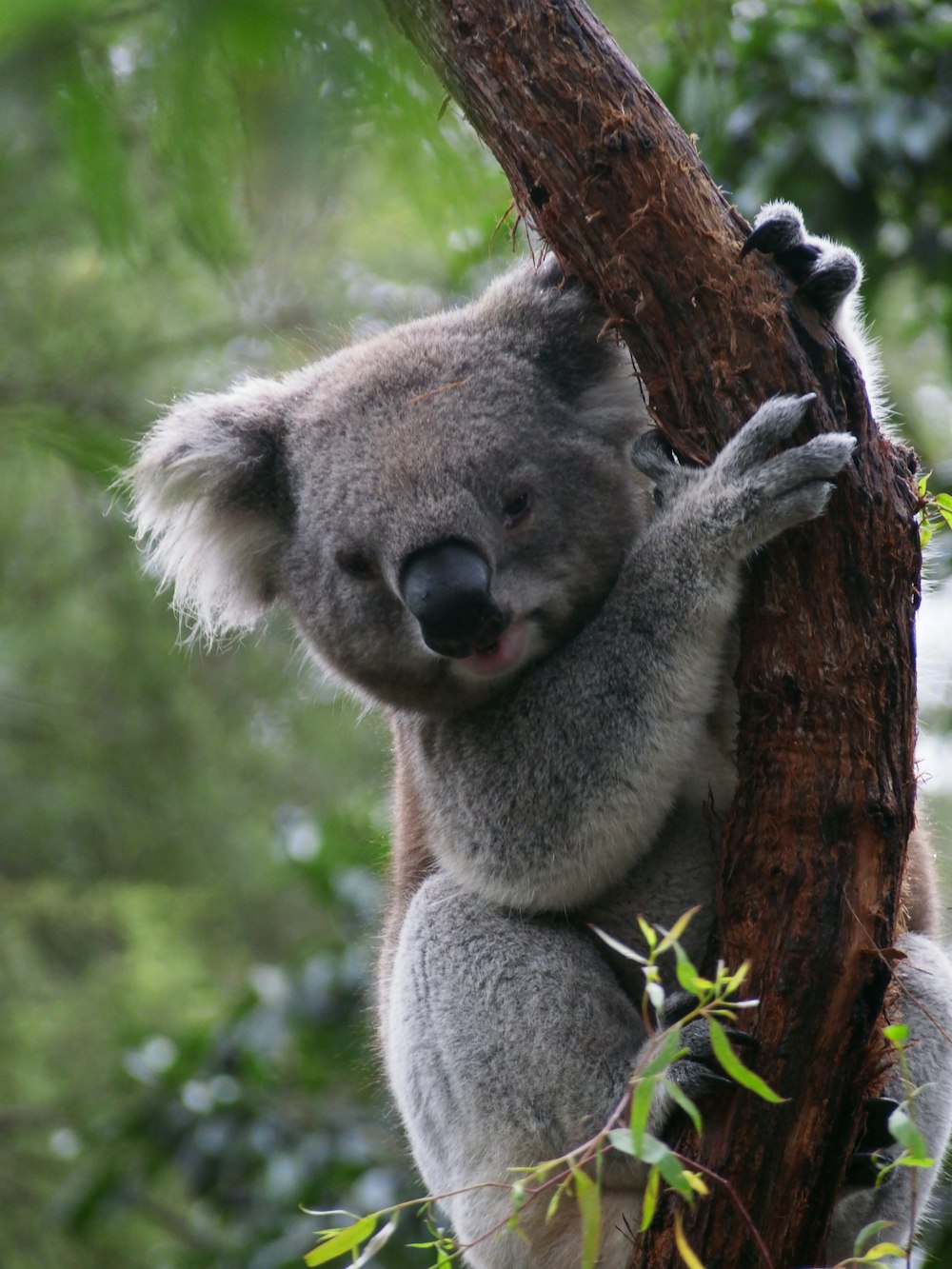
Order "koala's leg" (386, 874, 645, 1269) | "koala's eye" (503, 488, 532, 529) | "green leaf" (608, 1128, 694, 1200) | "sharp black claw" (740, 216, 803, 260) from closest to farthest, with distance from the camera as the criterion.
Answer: "green leaf" (608, 1128, 694, 1200) → "sharp black claw" (740, 216, 803, 260) → "koala's leg" (386, 874, 645, 1269) → "koala's eye" (503, 488, 532, 529)

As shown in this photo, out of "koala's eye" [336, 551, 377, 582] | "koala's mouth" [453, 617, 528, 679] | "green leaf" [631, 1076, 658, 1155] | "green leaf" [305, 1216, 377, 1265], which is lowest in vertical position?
"green leaf" [305, 1216, 377, 1265]

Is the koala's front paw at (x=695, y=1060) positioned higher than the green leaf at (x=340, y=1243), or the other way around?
the koala's front paw at (x=695, y=1060)

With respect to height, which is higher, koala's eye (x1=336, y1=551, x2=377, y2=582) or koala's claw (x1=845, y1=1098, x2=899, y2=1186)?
koala's eye (x1=336, y1=551, x2=377, y2=582)

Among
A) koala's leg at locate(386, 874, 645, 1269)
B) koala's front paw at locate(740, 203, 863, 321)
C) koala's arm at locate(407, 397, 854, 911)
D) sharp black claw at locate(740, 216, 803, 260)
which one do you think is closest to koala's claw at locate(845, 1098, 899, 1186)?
koala's leg at locate(386, 874, 645, 1269)

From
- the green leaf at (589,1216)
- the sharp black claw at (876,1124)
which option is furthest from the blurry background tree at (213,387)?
the sharp black claw at (876,1124)

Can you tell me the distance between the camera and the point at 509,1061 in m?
2.95

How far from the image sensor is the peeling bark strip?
92.8 inches

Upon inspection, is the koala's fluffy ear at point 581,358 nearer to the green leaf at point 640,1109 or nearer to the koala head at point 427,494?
the koala head at point 427,494

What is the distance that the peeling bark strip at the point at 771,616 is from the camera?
92.8 inches

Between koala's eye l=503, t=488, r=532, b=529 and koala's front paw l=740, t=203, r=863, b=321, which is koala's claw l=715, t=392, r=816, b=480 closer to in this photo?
koala's front paw l=740, t=203, r=863, b=321

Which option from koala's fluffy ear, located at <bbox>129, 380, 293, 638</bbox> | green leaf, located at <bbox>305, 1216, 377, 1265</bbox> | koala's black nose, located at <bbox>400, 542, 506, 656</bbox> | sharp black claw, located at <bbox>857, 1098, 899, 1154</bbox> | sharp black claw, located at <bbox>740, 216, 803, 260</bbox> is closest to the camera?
green leaf, located at <bbox>305, 1216, 377, 1265</bbox>

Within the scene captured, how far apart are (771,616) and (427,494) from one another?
34.2 inches

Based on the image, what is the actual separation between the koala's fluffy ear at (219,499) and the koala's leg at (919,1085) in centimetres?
181

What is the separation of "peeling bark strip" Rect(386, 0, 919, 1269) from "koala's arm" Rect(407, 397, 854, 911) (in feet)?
0.29
